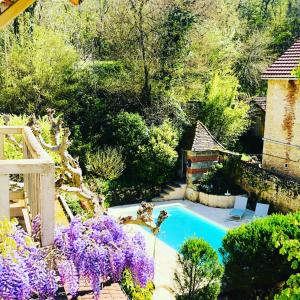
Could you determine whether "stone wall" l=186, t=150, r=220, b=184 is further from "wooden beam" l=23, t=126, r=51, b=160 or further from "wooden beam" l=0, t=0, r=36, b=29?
"wooden beam" l=0, t=0, r=36, b=29

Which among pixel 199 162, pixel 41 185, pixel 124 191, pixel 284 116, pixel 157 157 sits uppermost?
pixel 41 185

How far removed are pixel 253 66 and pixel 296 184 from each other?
A: 1423 centimetres

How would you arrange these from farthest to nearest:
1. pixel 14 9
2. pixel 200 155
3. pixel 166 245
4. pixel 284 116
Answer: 1. pixel 200 155
2. pixel 284 116
3. pixel 166 245
4. pixel 14 9

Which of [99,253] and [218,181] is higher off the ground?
[99,253]

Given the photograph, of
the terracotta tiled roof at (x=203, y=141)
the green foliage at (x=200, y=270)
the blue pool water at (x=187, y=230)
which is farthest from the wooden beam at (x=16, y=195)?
the terracotta tiled roof at (x=203, y=141)

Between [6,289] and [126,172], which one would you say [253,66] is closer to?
[126,172]

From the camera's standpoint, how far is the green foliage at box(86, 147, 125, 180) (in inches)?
827

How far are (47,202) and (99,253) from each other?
0.77 m

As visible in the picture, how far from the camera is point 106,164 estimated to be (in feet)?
69.1

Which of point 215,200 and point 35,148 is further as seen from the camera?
point 215,200

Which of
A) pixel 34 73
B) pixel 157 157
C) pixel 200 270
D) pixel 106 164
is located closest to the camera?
pixel 200 270

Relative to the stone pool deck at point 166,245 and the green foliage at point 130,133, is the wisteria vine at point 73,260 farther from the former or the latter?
the green foliage at point 130,133

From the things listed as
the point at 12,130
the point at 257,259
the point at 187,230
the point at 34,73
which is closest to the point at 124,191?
the point at 187,230

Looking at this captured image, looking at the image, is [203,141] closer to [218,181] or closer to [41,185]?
[218,181]
